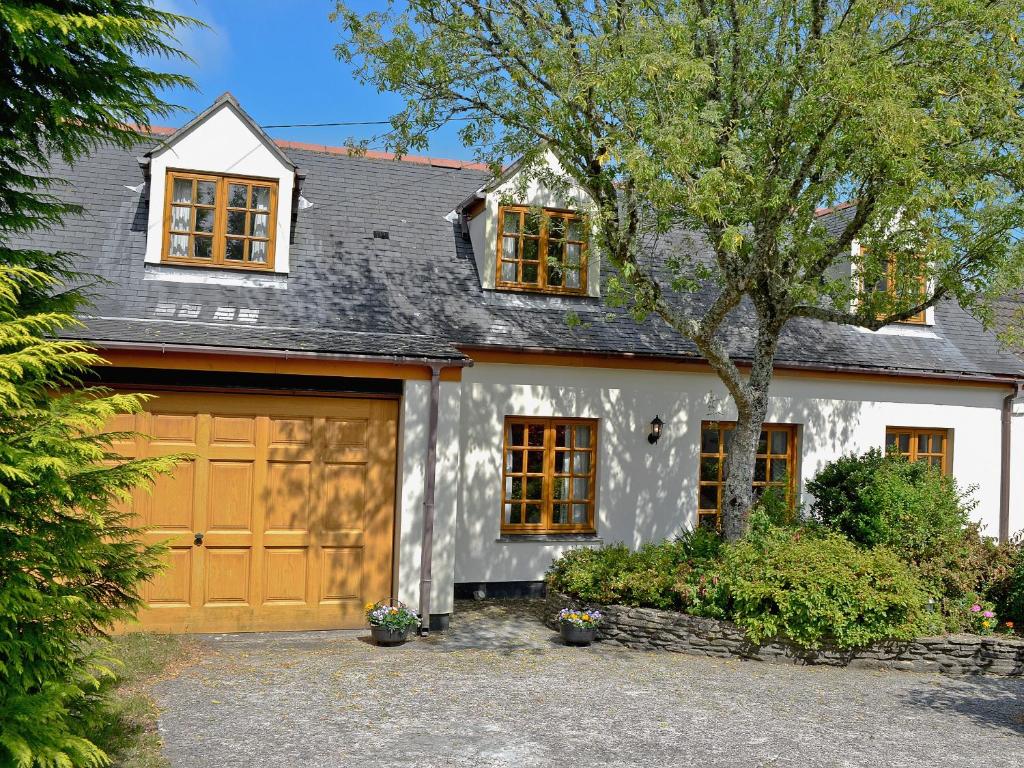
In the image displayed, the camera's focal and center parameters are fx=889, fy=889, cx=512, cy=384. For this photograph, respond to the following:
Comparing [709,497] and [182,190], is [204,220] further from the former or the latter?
[709,497]

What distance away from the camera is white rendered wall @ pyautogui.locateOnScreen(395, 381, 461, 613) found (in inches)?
393

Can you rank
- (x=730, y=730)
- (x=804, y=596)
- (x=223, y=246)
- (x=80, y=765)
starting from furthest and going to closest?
(x=223, y=246) < (x=804, y=596) < (x=730, y=730) < (x=80, y=765)

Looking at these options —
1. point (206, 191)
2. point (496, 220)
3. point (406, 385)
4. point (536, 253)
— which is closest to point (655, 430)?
point (536, 253)

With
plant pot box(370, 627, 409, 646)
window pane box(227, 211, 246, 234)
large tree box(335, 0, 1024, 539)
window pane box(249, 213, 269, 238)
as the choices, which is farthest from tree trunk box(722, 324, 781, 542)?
window pane box(227, 211, 246, 234)

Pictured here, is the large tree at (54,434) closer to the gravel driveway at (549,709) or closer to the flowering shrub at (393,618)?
the gravel driveway at (549,709)

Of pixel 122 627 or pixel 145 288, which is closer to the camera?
pixel 122 627

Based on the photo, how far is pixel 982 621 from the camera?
9688 millimetres

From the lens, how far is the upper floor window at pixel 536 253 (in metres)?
12.7

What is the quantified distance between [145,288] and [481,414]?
451cm

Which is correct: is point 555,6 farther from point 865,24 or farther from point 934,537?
point 934,537

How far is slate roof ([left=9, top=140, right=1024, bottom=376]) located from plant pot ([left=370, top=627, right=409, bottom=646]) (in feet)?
9.57

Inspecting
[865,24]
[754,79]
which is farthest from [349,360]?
[865,24]

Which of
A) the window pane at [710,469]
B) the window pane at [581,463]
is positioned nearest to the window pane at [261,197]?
the window pane at [581,463]

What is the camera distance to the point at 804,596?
9141 millimetres
